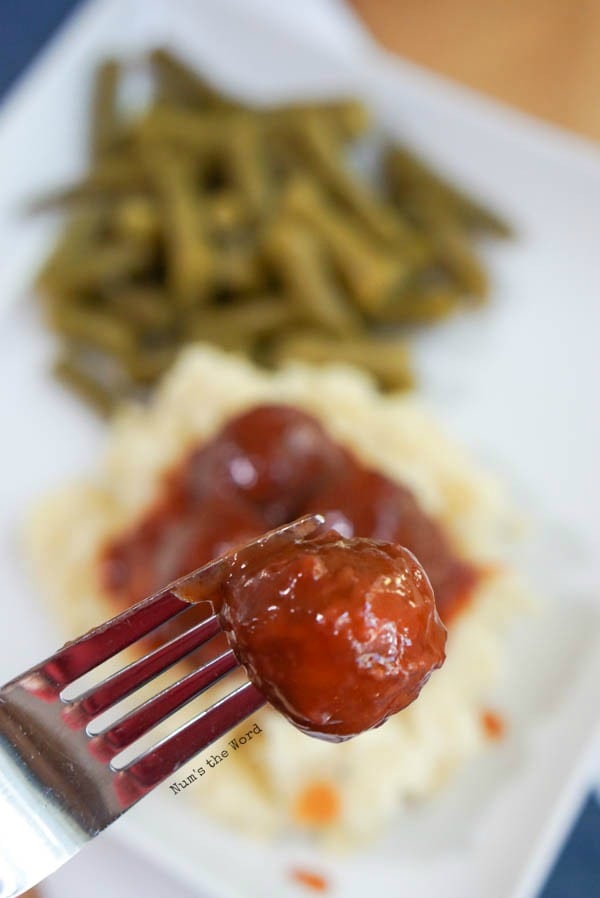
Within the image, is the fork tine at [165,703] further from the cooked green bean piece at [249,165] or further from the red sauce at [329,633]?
the cooked green bean piece at [249,165]

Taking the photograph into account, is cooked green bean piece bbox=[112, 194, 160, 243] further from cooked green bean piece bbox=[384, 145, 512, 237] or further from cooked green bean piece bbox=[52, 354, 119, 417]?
cooked green bean piece bbox=[384, 145, 512, 237]

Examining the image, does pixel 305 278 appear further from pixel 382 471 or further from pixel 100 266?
pixel 382 471

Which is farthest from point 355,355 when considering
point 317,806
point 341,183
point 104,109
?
point 317,806

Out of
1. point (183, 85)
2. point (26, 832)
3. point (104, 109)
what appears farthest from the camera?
point (183, 85)

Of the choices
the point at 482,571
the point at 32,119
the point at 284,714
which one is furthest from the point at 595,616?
the point at 32,119

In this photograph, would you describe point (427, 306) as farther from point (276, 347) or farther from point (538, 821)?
point (538, 821)

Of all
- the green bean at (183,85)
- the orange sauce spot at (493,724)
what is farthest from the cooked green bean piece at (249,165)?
the orange sauce spot at (493,724)
